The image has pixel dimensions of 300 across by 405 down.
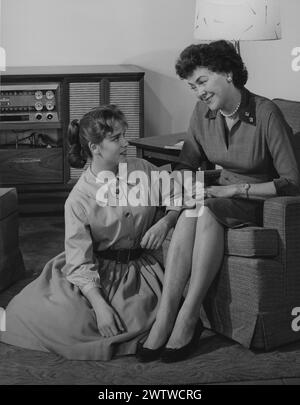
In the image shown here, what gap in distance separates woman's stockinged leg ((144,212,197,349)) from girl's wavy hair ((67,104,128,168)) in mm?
424

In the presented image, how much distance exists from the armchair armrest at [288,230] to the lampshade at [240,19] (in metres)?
1.19

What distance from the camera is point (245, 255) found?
275 centimetres

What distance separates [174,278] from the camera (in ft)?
9.07

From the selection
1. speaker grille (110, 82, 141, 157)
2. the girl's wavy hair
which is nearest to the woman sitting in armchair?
the girl's wavy hair

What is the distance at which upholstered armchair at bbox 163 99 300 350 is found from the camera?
2.73 meters

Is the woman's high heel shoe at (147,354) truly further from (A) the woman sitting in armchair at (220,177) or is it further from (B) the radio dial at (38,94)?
(B) the radio dial at (38,94)

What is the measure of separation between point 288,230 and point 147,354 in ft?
2.15

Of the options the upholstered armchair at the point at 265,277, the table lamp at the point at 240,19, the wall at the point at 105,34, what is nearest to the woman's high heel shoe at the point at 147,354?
the upholstered armchair at the point at 265,277

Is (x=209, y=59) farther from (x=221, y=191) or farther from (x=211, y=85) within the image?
(x=221, y=191)

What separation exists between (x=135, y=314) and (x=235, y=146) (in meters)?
0.74

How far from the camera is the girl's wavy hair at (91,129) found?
2.83 metres

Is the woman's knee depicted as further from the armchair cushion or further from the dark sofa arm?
the armchair cushion

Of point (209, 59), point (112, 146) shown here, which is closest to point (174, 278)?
point (112, 146)
